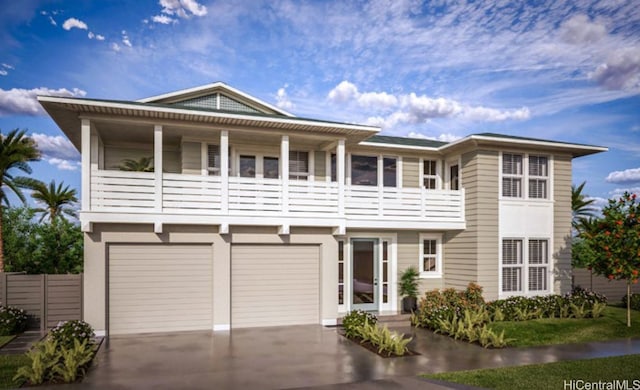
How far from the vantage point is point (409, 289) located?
14844 millimetres

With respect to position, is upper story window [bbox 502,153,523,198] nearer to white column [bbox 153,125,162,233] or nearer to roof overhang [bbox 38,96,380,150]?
roof overhang [bbox 38,96,380,150]

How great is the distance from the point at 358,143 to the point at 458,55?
11713mm

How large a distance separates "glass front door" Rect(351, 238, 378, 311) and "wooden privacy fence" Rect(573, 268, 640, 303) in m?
8.62

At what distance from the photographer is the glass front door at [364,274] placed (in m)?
14.7

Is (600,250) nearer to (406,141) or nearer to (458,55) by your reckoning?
(406,141)

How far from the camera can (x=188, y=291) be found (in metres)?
12.0

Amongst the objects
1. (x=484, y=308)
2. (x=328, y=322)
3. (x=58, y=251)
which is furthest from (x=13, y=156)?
(x=484, y=308)

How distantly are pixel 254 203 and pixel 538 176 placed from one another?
994cm

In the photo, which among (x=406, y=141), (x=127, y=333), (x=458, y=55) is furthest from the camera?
(x=458, y=55)

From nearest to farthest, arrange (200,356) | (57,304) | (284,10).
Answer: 1. (200,356)
2. (57,304)
3. (284,10)

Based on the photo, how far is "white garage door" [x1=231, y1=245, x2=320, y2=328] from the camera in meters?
12.5

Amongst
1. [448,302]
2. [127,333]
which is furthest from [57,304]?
[448,302]

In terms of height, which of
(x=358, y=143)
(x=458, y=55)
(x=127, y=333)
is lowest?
(x=127, y=333)

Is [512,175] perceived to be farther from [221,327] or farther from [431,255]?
[221,327]
